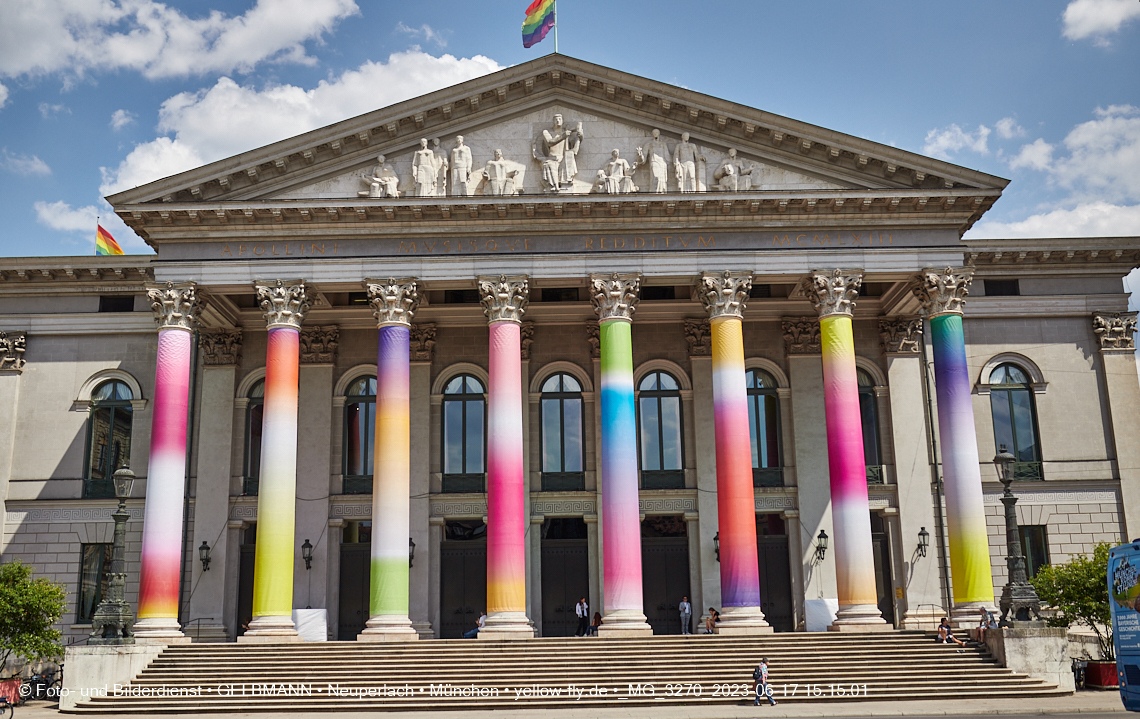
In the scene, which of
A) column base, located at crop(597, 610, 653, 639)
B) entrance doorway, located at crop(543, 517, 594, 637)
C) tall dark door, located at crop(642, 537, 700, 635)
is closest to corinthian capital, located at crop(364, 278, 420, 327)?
entrance doorway, located at crop(543, 517, 594, 637)

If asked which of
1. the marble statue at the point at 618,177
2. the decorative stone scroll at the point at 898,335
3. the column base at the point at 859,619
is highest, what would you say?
the marble statue at the point at 618,177

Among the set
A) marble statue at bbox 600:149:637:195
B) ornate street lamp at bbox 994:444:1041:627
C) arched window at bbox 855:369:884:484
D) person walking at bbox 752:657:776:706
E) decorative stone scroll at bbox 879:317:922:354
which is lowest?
person walking at bbox 752:657:776:706

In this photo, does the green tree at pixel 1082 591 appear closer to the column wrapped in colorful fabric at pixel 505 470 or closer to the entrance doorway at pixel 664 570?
the entrance doorway at pixel 664 570

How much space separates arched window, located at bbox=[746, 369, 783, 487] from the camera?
36.4 meters

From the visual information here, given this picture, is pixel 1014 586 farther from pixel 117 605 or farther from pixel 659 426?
pixel 117 605

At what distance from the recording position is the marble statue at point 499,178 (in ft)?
104

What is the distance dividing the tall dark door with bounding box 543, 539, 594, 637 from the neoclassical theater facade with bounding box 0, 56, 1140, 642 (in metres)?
0.11

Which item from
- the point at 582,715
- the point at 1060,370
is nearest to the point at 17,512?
the point at 582,715

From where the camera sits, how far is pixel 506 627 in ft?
94.1

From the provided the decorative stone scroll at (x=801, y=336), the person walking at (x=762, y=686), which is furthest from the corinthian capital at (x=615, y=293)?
the person walking at (x=762, y=686)

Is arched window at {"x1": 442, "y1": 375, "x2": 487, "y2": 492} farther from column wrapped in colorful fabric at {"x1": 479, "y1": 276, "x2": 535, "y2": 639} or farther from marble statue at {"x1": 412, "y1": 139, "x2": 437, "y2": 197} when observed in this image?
marble statue at {"x1": 412, "y1": 139, "x2": 437, "y2": 197}

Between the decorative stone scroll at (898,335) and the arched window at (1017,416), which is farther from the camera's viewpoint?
the decorative stone scroll at (898,335)

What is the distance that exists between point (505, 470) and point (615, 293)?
6349 millimetres

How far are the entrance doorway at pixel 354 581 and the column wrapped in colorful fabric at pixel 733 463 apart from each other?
1281 centimetres
